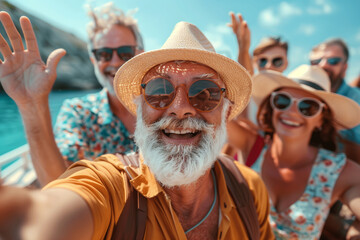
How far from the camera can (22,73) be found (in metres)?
1.49

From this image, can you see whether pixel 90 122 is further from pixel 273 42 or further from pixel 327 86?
pixel 273 42

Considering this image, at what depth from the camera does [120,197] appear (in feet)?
3.56

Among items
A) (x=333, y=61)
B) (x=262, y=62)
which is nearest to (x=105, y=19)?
(x=262, y=62)

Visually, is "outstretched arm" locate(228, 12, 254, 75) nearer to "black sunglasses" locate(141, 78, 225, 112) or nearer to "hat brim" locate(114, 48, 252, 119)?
"hat brim" locate(114, 48, 252, 119)

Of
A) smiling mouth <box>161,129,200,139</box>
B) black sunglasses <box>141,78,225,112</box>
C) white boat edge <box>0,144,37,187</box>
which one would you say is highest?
black sunglasses <box>141,78,225,112</box>

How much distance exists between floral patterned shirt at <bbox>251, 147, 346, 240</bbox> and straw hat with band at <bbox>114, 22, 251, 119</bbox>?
117cm

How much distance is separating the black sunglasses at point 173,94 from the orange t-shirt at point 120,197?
1.41ft

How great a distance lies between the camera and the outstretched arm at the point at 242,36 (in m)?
2.36

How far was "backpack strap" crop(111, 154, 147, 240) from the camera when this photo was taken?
1.02 metres

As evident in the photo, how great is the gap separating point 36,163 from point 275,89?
255 centimetres

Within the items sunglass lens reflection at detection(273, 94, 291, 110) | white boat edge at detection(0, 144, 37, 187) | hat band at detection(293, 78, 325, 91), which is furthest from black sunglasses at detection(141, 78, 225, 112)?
white boat edge at detection(0, 144, 37, 187)

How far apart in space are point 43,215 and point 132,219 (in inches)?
19.9

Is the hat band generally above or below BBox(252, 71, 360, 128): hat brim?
above

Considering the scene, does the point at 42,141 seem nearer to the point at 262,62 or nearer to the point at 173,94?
the point at 173,94
